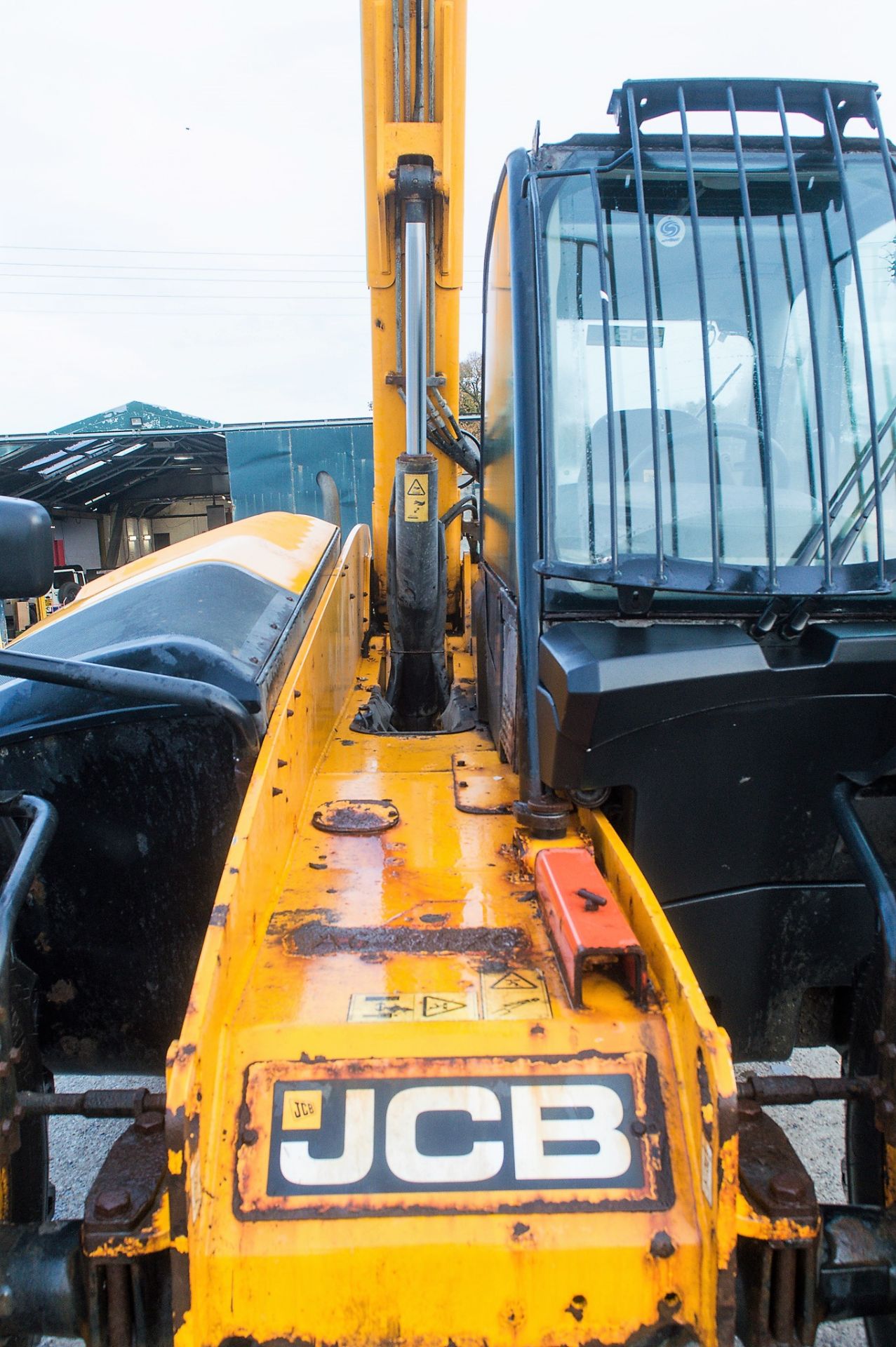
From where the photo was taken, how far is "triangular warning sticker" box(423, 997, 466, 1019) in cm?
153

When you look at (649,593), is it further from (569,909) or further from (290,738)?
(290,738)

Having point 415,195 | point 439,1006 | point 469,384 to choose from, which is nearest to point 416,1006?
point 439,1006

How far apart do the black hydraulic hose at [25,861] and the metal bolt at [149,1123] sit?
1.21 feet

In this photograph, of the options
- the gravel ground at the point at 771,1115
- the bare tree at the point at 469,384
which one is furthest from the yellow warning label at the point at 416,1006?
the bare tree at the point at 469,384

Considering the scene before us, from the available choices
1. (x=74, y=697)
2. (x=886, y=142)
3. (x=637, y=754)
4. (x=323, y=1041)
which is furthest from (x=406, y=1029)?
(x=886, y=142)

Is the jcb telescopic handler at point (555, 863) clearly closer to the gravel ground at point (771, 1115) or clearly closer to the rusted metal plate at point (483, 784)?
the rusted metal plate at point (483, 784)

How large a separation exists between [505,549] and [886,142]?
124 centimetres

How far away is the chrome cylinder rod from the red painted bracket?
187 cm

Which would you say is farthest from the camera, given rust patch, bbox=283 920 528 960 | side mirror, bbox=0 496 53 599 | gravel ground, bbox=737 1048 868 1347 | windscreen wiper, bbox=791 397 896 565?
gravel ground, bbox=737 1048 868 1347

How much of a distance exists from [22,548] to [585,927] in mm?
1180

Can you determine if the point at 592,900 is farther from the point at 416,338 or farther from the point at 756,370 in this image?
the point at 416,338

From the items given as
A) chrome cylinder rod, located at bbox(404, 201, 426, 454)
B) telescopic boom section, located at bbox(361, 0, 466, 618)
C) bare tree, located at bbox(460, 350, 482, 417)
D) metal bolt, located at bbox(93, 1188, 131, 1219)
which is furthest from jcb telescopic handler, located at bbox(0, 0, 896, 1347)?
bare tree, located at bbox(460, 350, 482, 417)

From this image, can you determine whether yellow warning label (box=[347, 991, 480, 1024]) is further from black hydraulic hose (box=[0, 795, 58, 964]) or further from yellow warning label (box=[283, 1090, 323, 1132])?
black hydraulic hose (box=[0, 795, 58, 964])

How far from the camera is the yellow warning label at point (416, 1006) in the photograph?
4.99 ft
